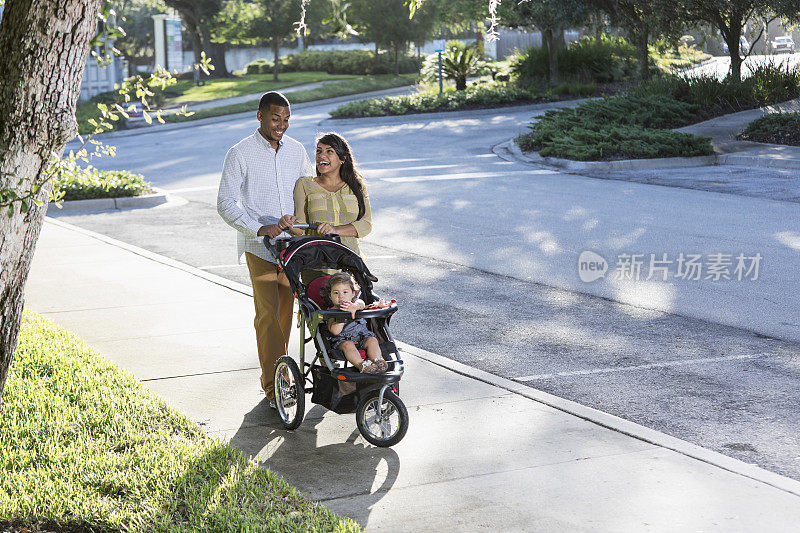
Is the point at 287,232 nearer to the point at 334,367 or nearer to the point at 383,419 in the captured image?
the point at 334,367

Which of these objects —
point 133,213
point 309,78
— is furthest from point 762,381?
point 309,78

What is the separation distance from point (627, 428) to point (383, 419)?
1438 mm

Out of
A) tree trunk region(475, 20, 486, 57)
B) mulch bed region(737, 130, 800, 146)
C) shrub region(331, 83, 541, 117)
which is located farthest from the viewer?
tree trunk region(475, 20, 486, 57)

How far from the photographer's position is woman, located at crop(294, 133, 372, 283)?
5828 mm

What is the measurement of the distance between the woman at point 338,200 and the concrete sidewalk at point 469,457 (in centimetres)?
120

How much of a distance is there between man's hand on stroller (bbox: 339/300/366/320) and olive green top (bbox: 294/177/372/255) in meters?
0.62

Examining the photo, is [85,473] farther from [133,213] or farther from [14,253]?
[133,213]

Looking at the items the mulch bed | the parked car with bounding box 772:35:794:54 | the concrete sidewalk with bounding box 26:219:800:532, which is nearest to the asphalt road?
the concrete sidewalk with bounding box 26:219:800:532

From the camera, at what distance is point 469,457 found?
16.9 feet

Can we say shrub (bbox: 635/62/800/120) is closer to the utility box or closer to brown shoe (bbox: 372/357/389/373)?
brown shoe (bbox: 372/357/389/373)

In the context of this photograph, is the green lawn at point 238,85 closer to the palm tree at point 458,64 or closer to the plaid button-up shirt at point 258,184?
the palm tree at point 458,64

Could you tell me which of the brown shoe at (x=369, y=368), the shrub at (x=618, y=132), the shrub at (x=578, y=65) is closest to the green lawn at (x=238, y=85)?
the shrub at (x=578, y=65)

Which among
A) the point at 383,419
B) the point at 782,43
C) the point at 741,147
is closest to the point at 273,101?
the point at 383,419

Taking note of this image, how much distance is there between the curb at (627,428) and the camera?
15.7 ft
